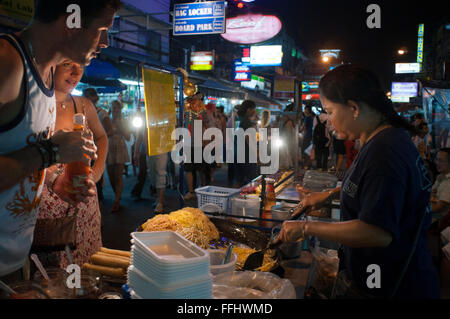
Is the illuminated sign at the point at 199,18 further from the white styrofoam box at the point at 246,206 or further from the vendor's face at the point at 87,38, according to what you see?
the vendor's face at the point at 87,38

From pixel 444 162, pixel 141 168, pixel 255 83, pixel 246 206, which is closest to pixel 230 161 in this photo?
pixel 141 168

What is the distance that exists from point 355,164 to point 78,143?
144cm

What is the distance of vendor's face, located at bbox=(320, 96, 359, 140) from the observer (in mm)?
1753

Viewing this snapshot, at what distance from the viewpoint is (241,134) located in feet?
29.7

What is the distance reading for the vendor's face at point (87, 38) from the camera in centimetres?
161

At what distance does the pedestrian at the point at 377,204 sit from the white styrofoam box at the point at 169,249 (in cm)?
56

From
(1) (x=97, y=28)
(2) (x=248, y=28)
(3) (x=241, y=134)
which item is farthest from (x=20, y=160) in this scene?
(2) (x=248, y=28)

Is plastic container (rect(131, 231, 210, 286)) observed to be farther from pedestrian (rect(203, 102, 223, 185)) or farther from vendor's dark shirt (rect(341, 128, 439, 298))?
pedestrian (rect(203, 102, 223, 185))

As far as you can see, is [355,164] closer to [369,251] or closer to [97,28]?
[369,251]

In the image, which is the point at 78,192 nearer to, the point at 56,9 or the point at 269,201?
the point at 56,9

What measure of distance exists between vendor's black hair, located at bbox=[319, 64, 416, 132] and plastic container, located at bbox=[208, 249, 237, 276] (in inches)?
49.2

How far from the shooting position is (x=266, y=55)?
2070 centimetres

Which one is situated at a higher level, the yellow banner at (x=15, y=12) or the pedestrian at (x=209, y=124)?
the yellow banner at (x=15, y=12)

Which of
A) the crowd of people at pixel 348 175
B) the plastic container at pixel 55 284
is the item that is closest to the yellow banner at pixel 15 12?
the crowd of people at pixel 348 175
